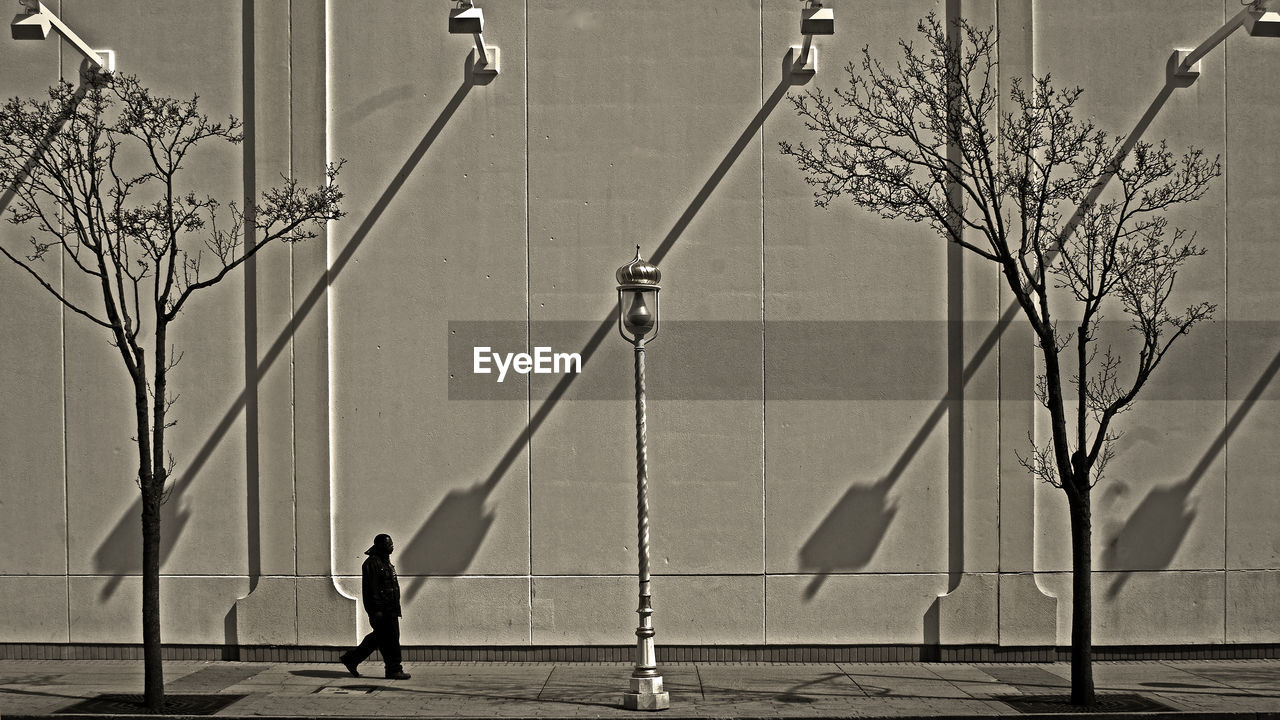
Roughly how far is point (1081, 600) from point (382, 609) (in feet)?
23.3

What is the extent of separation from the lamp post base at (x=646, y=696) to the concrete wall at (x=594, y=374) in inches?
89.8

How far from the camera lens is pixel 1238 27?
1211cm

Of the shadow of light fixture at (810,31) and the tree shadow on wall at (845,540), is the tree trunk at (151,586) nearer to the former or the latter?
the tree shadow on wall at (845,540)

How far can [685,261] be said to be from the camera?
41.5 ft

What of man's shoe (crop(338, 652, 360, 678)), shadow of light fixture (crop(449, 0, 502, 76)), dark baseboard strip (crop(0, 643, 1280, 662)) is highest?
shadow of light fixture (crop(449, 0, 502, 76))

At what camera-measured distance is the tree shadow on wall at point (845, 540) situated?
12.6m

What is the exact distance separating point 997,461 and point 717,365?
3485 millimetres

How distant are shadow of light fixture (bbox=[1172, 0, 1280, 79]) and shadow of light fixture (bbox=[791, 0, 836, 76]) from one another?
13.5ft

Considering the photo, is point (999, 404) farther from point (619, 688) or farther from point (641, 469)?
point (619, 688)

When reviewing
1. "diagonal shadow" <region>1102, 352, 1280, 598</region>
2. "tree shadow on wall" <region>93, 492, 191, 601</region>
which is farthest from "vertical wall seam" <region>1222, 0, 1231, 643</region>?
"tree shadow on wall" <region>93, 492, 191, 601</region>

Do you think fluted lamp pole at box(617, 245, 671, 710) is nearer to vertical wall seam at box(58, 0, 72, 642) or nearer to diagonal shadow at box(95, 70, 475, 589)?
diagonal shadow at box(95, 70, 475, 589)

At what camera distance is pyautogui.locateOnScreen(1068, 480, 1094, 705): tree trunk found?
10.3m

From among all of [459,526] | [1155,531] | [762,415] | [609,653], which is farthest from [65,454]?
[1155,531]

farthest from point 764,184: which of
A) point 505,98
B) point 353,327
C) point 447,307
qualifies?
point 353,327
